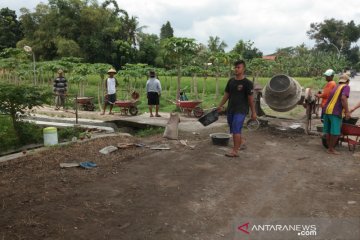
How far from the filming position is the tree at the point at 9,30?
157 feet

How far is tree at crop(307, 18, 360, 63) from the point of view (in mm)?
73938

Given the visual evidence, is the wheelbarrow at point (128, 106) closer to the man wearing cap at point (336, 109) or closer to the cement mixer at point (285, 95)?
the cement mixer at point (285, 95)

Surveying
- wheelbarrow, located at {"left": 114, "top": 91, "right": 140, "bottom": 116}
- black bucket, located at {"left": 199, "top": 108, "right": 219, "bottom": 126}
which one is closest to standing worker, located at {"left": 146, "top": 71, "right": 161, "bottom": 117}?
wheelbarrow, located at {"left": 114, "top": 91, "right": 140, "bottom": 116}

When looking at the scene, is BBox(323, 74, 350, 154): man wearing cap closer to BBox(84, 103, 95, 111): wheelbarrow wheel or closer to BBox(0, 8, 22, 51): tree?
BBox(84, 103, 95, 111): wheelbarrow wheel

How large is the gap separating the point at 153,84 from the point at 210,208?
762 cm

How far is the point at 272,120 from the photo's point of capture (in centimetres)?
1149

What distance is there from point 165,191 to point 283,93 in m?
5.52

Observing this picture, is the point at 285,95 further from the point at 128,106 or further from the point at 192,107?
the point at 128,106

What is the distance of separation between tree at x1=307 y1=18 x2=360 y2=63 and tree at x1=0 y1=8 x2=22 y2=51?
189 feet

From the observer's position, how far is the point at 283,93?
952 cm

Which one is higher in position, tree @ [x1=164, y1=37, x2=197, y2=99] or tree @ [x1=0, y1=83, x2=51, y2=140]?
tree @ [x1=164, y1=37, x2=197, y2=99]

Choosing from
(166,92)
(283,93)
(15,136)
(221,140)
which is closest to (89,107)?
(15,136)

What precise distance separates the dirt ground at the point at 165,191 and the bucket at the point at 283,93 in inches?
86.3

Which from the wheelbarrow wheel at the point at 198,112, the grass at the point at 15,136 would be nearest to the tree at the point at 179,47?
the wheelbarrow wheel at the point at 198,112
